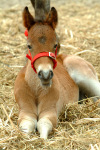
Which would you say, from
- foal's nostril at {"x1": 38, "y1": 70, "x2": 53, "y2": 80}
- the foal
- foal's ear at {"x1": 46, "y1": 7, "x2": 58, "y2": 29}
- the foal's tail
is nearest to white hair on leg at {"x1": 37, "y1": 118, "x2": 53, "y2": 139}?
the foal

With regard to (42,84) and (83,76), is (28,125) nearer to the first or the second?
(42,84)

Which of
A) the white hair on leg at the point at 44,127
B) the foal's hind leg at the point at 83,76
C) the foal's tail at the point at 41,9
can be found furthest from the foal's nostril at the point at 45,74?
the foal's hind leg at the point at 83,76

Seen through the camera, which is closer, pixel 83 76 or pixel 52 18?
pixel 52 18

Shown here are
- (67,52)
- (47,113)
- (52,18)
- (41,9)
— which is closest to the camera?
(47,113)

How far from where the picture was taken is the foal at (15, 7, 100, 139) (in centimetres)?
441

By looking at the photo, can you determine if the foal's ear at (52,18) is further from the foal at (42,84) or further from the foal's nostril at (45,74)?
the foal's nostril at (45,74)

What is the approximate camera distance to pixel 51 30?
4.71 metres

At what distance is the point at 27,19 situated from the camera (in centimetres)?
484

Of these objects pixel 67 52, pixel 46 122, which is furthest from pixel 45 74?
pixel 67 52

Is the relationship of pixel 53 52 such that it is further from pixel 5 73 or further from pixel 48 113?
pixel 5 73

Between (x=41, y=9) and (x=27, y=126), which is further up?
(x=41, y=9)

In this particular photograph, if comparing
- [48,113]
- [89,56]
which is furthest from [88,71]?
[89,56]

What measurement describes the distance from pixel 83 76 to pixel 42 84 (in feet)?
6.10

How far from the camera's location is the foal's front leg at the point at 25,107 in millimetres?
4488
